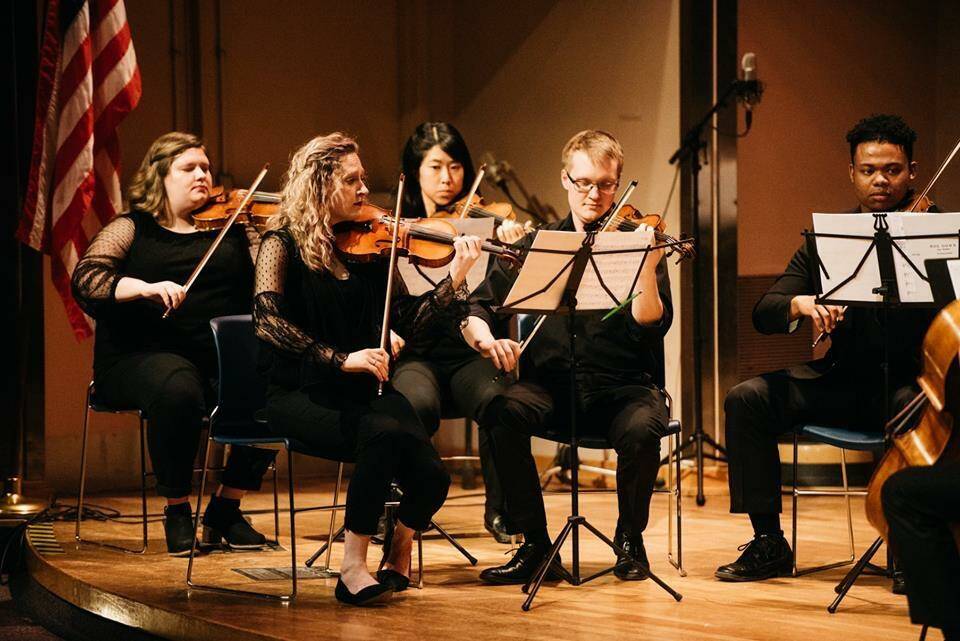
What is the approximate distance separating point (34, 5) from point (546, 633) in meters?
3.23

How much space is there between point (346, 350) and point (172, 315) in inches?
37.0

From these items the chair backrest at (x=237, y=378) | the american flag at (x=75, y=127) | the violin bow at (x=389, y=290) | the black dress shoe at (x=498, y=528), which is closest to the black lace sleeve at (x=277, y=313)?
the violin bow at (x=389, y=290)

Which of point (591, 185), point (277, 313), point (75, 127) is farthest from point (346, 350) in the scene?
point (75, 127)

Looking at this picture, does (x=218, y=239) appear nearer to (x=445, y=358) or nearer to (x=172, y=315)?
(x=172, y=315)

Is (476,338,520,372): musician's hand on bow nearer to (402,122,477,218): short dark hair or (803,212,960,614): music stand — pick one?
(803,212,960,614): music stand

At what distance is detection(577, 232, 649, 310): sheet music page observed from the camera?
130 inches

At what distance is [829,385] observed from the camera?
373cm

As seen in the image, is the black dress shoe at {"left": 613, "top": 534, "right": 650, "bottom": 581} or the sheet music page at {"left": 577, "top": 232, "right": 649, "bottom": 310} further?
the black dress shoe at {"left": 613, "top": 534, "right": 650, "bottom": 581}

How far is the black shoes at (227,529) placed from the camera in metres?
4.14

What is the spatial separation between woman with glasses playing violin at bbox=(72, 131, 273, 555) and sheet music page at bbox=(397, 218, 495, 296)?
0.53 meters

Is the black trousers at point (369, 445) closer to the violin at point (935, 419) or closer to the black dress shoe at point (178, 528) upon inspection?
the black dress shoe at point (178, 528)

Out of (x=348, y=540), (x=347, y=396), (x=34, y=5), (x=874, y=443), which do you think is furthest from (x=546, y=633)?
(x=34, y=5)

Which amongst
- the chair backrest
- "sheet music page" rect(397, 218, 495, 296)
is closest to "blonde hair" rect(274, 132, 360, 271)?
the chair backrest

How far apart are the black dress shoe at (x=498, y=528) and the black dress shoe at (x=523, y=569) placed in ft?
1.83
